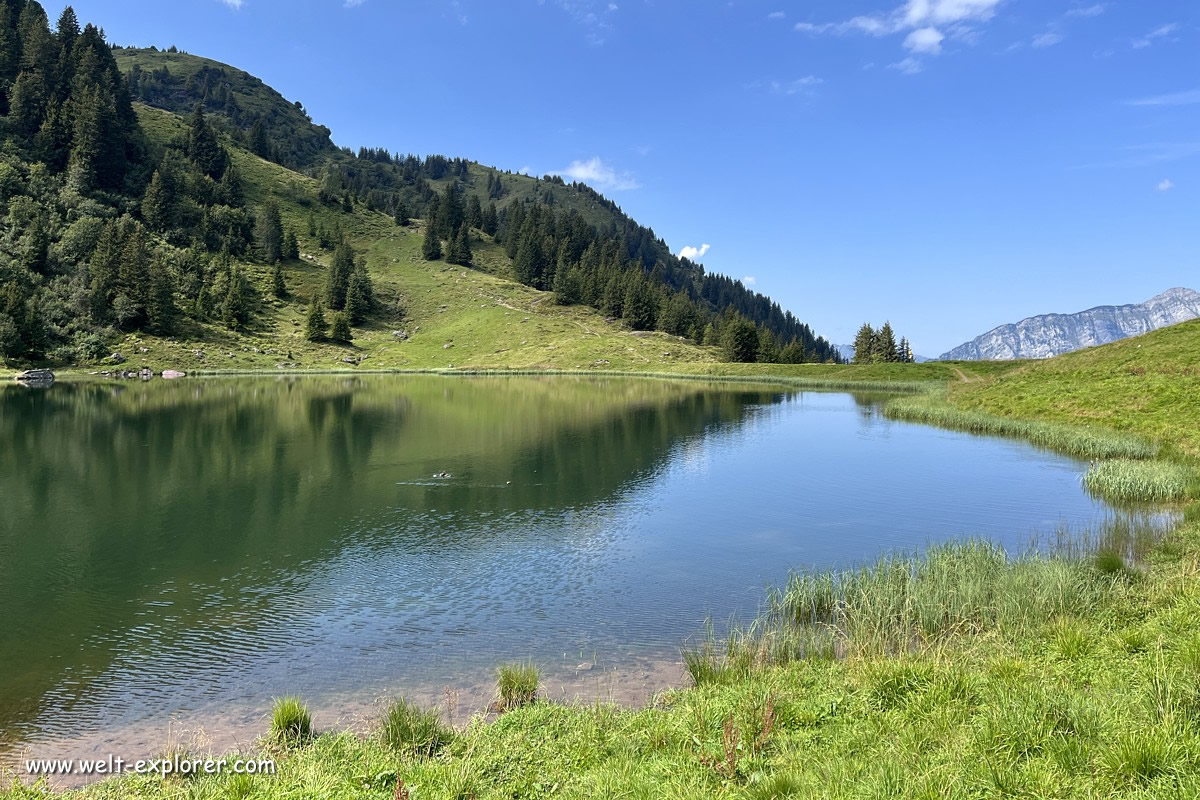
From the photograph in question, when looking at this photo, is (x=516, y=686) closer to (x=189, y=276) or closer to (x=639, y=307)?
(x=189, y=276)

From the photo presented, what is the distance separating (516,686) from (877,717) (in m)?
6.30

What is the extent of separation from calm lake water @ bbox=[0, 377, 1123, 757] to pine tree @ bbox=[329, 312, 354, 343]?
92.3m

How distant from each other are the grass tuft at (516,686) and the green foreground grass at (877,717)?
0.05 metres

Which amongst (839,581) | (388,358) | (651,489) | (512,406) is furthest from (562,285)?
(839,581)

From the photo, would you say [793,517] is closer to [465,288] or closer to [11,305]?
[11,305]

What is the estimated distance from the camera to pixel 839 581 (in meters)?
18.3

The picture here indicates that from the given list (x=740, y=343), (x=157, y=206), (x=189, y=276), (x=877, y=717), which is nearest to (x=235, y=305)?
(x=189, y=276)

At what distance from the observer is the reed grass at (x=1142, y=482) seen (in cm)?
2853

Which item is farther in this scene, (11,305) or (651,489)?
(11,305)

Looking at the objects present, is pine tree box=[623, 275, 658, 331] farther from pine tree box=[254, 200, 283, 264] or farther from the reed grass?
the reed grass

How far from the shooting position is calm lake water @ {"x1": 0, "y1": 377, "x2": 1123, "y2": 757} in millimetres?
14086

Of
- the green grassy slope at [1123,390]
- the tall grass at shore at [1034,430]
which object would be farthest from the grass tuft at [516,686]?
the tall grass at shore at [1034,430]

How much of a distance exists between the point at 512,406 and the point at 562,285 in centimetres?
11770

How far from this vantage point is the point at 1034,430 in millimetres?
49906
